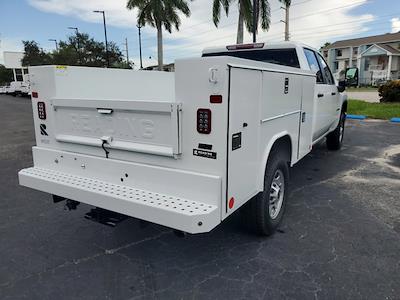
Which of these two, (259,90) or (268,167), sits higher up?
(259,90)

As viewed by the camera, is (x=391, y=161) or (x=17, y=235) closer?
(x=17, y=235)

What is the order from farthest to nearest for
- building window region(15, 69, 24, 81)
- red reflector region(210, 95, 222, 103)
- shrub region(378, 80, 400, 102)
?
building window region(15, 69, 24, 81) < shrub region(378, 80, 400, 102) < red reflector region(210, 95, 222, 103)

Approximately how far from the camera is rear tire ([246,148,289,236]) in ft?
10.9

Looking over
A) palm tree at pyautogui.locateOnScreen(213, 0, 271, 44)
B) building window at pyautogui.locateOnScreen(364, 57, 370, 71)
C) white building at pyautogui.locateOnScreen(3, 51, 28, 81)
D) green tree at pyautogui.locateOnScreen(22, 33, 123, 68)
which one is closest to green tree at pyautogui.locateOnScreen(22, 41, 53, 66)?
green tree at pyautogui.locateOnScreen(22, 33, 123, 68)

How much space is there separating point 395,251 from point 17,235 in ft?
13.3

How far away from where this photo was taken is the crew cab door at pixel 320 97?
198 inches

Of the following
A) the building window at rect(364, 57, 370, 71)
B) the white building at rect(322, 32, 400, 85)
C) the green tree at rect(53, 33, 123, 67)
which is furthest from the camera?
the building window at rect(364, 57, 370, 71)

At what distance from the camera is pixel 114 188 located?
2.97 metres

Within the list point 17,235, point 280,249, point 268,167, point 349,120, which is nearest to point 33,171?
point 17,235

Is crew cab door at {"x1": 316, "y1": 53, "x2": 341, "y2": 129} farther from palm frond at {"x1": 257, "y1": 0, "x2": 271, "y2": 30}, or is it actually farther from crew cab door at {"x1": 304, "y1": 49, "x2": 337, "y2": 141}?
palm frond at {"x1": 257, "y1": 0, "x2": 271, "y2": 30}

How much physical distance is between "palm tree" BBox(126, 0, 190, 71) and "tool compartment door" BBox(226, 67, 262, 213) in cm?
2603

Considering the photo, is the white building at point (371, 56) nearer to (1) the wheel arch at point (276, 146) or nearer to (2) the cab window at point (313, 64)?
(2) the cab window at point (313, 64)

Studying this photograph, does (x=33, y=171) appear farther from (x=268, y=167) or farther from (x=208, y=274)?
(x=268, y=167)

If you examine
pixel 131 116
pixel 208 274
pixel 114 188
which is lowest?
pixel 208 274
